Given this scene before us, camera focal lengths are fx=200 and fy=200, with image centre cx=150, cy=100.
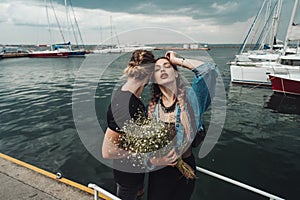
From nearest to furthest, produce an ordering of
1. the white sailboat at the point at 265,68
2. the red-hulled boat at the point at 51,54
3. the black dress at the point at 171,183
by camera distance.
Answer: the black dress at the point at 171,183
the white sailboat at the point at 265,68
the red-hulled boat at the point at 51,54

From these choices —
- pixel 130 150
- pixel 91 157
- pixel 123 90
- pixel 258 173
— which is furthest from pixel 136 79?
pixel 258 173

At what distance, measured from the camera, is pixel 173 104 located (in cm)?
195

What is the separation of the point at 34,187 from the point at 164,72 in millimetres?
3115

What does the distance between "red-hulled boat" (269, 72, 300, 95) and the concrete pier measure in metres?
16.5

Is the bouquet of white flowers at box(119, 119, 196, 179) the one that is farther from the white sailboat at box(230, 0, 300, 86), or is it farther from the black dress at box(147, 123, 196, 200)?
the white sailboat at box(230, 0, 300, 86)

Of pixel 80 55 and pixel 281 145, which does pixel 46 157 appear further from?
pixel 80 55

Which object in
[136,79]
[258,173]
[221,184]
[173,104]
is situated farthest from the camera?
[258,173]

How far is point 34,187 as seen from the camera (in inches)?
132

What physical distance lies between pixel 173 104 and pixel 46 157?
572 cm

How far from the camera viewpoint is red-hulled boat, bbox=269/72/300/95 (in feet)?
48.4

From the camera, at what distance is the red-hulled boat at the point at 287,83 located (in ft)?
48.4

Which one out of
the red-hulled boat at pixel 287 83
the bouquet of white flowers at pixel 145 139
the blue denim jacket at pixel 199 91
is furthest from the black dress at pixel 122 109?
the red-hulled boat at pixel 287 83

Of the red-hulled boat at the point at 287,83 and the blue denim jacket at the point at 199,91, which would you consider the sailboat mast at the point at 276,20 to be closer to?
the red-hulled boat at the point at 287,83

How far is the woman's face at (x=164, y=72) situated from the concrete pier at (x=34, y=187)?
2452 millimetres
